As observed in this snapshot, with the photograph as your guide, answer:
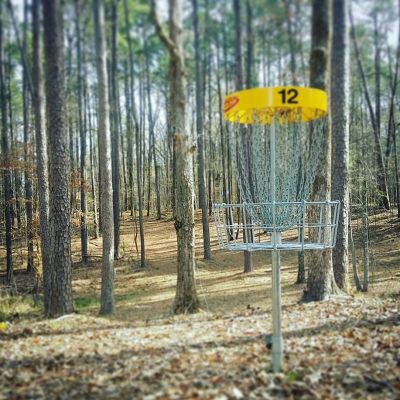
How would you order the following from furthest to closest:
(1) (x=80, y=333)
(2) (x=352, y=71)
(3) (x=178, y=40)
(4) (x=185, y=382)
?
(2) (x=352, y=71), (3) (x=178, y=40), (1) (x=80, y=333), (4) (x=185, y=382)

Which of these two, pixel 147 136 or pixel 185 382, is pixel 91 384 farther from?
pixel 147 136

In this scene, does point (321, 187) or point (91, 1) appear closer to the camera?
point (321, 187)

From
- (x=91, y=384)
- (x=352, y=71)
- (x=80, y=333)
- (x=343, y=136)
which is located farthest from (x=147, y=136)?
(x=91, y=384)

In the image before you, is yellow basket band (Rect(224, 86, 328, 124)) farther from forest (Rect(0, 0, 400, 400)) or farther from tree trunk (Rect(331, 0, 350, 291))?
tree trunk (Rect(331, 0, 350, 291))

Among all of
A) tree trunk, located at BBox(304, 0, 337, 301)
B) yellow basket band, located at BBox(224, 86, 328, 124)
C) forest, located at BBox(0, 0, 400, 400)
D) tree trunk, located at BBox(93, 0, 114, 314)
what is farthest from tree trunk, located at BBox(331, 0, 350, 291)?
tree trunk, located at BBox(93, 0, 114, 314)

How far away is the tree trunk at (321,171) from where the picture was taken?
681 centimetres

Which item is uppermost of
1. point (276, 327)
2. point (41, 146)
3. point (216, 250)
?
point (41, 146)

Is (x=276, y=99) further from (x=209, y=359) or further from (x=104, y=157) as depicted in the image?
(x=104, y=157)

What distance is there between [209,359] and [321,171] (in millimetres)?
4053

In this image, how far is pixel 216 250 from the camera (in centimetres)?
1667

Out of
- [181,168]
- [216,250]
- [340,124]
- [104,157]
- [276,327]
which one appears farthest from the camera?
[216,250]

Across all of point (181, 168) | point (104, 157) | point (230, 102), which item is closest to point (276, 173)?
point (230, 102)

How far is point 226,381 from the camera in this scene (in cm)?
379

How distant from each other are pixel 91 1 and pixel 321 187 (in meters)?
5.83
